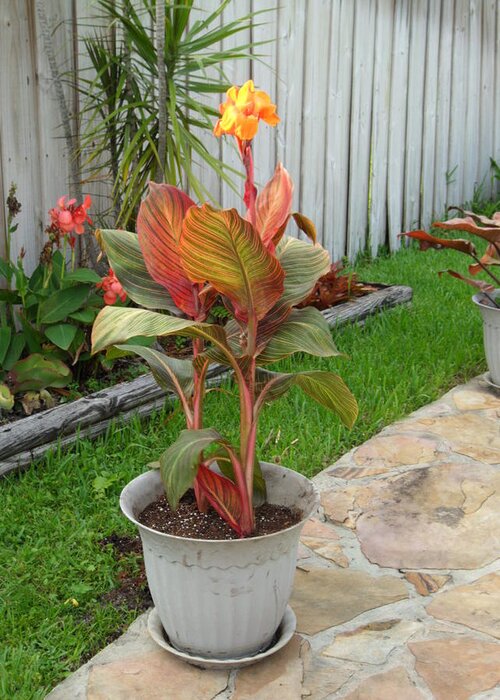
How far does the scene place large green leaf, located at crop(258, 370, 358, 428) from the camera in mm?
2275

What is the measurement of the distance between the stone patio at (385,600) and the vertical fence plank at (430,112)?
3.97 meters

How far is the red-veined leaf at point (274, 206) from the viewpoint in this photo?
2209 millimetres

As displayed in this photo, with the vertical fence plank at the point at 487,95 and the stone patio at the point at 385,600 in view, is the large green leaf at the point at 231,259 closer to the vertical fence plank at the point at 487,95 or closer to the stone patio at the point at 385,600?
the stone patio at the point at 385,600

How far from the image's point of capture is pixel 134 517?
7.64 feet

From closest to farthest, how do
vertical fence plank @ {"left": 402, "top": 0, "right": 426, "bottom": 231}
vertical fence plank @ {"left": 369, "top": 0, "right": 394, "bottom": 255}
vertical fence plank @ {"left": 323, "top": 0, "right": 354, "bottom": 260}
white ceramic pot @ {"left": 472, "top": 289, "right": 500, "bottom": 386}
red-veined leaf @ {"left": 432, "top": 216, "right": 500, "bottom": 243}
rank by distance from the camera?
red-veined leaf @ {"left": 432, "top": 216, "right": 500, "bottom": 243} < white ceramic pot @ {"left": 472, "top": 289, "right": 500, "bottom": 386} < vertical fence plank @ {"left": 323, "top": 0, "right": 354, "bottom": 260} < vertical fence plank @ {"left": 369, "top": 0, "right": 394, "bottom": 255} < vertical fence plank @ {"left": 402, "top": 0, "right": 426, "bottom": 231}

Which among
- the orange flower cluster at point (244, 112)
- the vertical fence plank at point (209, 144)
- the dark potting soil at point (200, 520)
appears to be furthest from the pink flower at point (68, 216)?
the orange flower cluster at point (244, 112)

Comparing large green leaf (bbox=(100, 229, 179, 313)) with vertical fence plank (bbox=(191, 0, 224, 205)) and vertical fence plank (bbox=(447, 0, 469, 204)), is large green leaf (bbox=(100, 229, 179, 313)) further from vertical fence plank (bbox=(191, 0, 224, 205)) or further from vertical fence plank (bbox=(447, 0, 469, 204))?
vertical fence plank (bbox=(447, 0, 469, 204))

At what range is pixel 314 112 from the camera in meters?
5.97

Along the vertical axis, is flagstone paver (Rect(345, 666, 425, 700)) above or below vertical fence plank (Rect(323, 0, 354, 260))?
below

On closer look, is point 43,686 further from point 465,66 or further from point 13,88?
point 465,66

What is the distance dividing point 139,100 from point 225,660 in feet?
9.53

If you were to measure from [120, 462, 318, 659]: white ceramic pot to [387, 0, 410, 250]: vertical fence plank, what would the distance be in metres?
4.84

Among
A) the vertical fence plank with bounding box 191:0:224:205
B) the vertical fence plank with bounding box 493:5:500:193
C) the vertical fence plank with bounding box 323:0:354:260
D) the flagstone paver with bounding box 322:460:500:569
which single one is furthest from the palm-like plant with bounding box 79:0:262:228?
the vertical fence plank with bounding box 493:5:500:193

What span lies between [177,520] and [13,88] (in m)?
2.41
